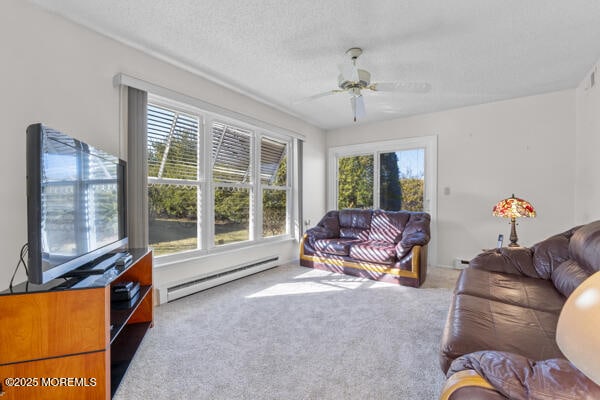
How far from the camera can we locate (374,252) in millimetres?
3709

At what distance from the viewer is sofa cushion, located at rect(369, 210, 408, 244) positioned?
421 cm

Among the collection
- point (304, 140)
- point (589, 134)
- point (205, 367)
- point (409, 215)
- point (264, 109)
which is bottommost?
point (205, 367)

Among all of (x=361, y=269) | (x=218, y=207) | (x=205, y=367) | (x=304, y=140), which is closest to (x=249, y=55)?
(x=218, y=207)

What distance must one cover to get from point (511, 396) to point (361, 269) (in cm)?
305

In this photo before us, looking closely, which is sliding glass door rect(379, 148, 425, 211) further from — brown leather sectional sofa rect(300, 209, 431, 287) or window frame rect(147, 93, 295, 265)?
window frame rect(147, 93, 295, 265)

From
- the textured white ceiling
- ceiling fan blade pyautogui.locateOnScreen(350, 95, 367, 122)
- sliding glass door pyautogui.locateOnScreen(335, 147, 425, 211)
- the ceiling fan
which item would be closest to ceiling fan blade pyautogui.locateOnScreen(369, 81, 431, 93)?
the ceiling fan

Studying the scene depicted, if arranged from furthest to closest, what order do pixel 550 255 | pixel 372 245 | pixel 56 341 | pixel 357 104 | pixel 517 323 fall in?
1. pixel 372 245
2. pixel 357 104
3. pixel 550 255
4. pixel 517 323
5. pixel 56 341

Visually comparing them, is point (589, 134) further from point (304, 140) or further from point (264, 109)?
point (264, 109)

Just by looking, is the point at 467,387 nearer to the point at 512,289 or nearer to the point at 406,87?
the point at 512,289

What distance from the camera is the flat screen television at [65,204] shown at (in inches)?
50.1

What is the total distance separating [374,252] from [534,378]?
Answer: 2951 mm

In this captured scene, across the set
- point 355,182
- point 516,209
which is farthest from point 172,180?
point 516,209

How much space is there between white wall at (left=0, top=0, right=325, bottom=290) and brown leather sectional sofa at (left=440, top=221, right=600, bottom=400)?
110 inches

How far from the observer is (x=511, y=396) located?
0.78 m
